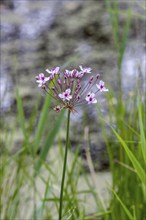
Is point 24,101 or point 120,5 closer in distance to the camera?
point 24,101

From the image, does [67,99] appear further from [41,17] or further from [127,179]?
[41,17]

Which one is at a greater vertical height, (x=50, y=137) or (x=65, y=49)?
(x=65, y=49)

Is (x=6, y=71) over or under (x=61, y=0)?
under

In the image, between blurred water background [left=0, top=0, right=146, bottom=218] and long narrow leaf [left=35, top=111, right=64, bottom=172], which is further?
blurred water background [left=0, top=0, right=146, bottom=218]

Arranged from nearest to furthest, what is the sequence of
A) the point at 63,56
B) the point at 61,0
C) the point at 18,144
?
the point at 18,144 → the point at 63,56 → the point at 61,0

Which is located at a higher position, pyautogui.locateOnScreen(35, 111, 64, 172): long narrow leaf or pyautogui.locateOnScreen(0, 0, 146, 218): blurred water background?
pyautogui.locateOnScreen(0, 0, 146, 218): blurred water background

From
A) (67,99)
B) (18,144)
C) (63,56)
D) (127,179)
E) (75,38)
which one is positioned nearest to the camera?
(67,99)

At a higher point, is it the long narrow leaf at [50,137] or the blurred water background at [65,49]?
the blurred water background at [65,49]

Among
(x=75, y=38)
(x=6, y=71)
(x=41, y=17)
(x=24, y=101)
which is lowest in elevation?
(x=24, y=101)

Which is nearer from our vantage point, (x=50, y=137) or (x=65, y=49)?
(x=50, y=137)

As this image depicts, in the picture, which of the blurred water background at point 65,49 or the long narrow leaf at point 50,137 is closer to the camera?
the long narrow leaf at point 50,137

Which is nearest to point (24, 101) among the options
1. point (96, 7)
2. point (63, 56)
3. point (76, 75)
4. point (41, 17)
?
point (63, 56)
